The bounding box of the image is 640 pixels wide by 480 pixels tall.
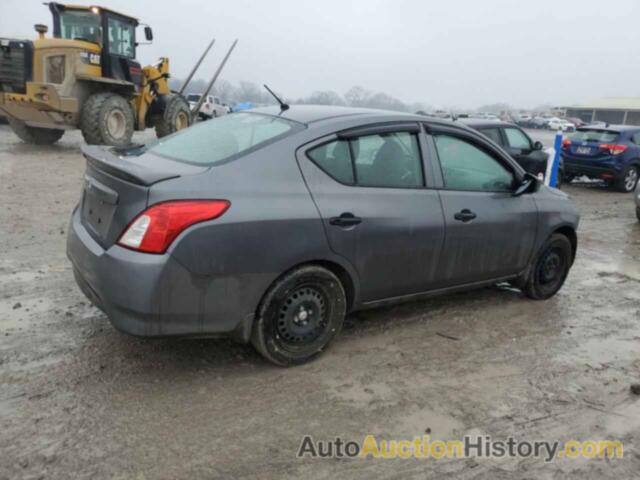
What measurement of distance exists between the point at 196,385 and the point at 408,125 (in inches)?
91.7

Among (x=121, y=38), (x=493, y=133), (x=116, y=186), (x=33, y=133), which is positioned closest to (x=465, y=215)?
(x=116, y=186)

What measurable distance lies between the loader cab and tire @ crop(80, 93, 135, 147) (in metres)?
0.70

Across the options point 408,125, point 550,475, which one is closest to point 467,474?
point 550,475

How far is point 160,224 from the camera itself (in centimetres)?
295

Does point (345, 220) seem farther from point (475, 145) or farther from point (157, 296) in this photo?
point (475, 145)

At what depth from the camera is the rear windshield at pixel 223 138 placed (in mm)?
3489

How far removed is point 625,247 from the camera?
7688 mm

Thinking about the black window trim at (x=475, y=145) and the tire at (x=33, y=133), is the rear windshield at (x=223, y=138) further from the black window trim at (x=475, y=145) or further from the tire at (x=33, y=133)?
the tire at (x=33, y=133)

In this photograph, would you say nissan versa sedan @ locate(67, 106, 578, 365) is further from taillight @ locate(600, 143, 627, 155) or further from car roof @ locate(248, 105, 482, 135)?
taillight @ locate(600, 143, 627, 155)

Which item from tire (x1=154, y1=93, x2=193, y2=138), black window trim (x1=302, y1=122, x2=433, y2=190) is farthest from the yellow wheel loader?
black window trim (x1=302, y1=122, x2=433, y2=190)

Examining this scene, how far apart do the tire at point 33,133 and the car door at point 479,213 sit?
1278 cm

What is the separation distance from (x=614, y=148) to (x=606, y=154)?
0.69 ft

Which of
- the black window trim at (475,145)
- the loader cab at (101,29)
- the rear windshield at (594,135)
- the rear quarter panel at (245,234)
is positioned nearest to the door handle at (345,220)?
the rear quarter panel at (245,234)

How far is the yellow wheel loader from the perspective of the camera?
39.7 ft
